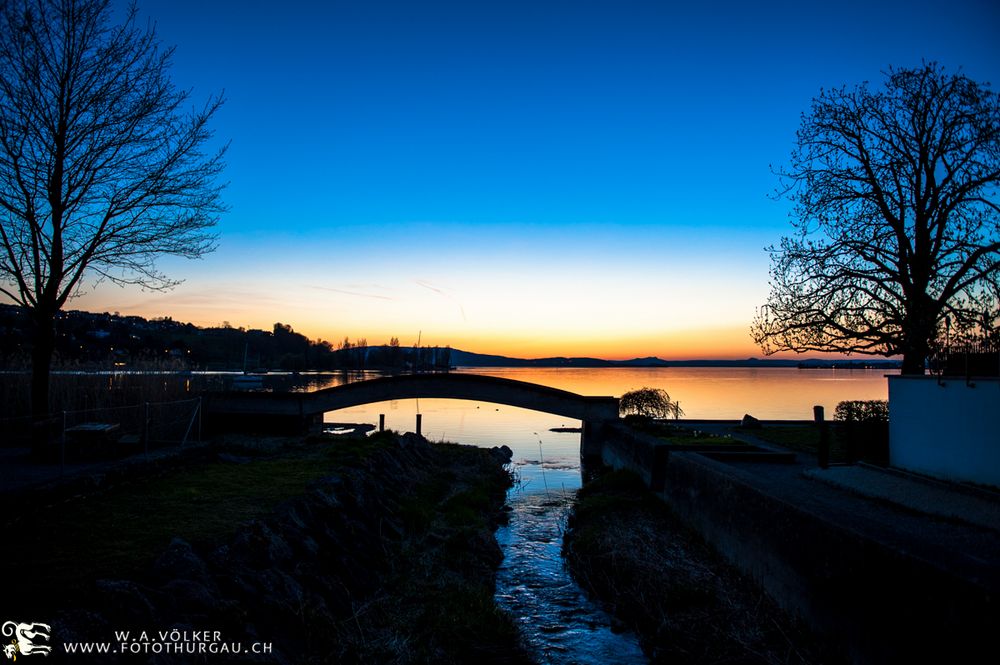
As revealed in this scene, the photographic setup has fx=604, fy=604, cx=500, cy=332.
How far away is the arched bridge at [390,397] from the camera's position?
28156 millimetres

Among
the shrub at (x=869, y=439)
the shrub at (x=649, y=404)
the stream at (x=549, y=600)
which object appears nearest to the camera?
the stream at (x=549, y=600)

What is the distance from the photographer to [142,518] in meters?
8.85

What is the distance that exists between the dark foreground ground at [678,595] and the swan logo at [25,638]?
276 inches

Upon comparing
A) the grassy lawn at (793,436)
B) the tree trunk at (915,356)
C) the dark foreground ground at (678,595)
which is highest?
the tree trunk at (915,356)

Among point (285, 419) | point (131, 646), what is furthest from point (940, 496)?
point (285, 419)

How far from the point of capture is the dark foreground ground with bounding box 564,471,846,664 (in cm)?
771

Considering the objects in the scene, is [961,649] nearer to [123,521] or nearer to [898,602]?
[898,602]

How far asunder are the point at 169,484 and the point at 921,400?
51.5 ft

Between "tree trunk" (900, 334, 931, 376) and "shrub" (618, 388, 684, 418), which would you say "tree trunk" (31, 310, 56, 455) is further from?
"tree trunk" (900, 334, 931, 376)

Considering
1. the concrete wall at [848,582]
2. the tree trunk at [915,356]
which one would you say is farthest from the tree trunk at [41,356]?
the tree trunk at [915,356]

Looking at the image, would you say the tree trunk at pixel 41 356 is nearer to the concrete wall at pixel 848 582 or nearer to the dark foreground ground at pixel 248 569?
the dark foreground ground at pixel 248 569

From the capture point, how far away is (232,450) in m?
17.6

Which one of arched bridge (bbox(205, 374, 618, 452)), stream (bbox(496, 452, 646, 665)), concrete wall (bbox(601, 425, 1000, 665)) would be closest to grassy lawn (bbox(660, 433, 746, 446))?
stream (bbox(496, 452, 646, 665))

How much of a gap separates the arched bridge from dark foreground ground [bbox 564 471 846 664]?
14290 mm
